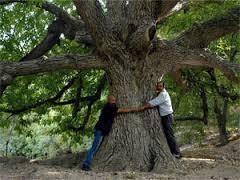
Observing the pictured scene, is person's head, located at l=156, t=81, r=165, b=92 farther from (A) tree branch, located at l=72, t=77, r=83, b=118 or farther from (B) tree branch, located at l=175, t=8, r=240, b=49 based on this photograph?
(A) tree branch, located at l=72, t=77, r=83, b=118

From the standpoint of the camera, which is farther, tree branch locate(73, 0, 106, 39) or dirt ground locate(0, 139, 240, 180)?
tree branch locate(73, 0, 106, 39)

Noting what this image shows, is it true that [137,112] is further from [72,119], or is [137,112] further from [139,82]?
[72,119]

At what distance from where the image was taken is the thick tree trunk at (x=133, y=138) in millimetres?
10365

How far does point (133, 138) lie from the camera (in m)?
10.6

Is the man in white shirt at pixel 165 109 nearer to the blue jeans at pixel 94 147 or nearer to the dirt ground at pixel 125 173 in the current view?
the dirt ground at pixel 125 173

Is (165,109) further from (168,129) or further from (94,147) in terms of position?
(94,147)

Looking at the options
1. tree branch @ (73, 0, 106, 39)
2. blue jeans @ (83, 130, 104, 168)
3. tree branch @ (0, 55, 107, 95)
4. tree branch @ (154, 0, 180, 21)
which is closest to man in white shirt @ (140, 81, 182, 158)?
blue jeans @ (83, 130, 104, 168)

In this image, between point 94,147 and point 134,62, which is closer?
point 94,147

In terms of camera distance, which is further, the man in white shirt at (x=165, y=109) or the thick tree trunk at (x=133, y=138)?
the man in white shirt at (x=165, y=109)

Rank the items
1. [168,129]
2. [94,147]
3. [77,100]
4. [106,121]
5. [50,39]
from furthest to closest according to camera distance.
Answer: [77,100]
[50,39]
[168,129]
[106,121]
[94,147]

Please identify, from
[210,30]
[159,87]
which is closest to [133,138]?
[159,87]

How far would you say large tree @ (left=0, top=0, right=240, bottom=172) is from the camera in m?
10.5

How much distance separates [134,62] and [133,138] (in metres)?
1.79

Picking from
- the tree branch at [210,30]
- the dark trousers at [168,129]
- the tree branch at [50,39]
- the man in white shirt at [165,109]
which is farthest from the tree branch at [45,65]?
the tree branch at [50,39]
